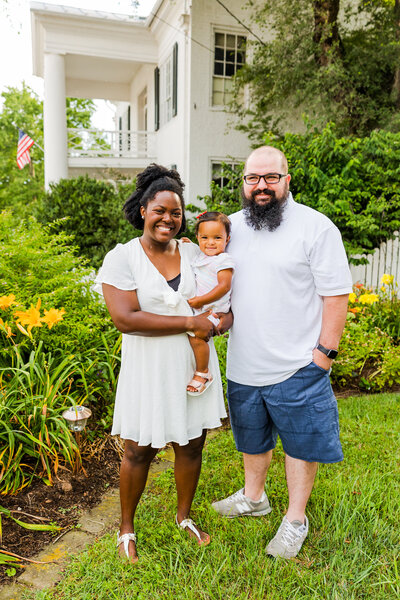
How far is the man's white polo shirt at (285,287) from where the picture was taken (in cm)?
247

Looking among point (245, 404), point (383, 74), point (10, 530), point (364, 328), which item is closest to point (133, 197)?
point (245, 404)

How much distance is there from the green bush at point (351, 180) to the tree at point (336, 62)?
6.30 ft

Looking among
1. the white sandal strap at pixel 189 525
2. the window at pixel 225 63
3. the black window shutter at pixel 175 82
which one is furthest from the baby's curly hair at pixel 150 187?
the black window shutter at pixel 175 82

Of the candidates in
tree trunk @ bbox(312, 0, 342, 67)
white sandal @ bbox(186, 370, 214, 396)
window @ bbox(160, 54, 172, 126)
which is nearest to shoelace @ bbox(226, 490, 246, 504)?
white sandal @ bbox(186, 370, 214, 396)

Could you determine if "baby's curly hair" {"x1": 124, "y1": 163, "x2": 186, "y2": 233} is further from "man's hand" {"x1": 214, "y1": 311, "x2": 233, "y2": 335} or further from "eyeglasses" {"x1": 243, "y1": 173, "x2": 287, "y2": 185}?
"man's hand" {"x1": 214, "y1": 311, "x2": 233, "y2": 335}

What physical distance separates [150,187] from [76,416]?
1.51m

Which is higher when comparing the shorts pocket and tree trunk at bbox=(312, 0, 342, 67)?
tree trunk at bbox=(312, 0, 342, 67)

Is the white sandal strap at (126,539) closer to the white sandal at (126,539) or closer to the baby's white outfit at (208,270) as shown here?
the white sandal at (126,539)

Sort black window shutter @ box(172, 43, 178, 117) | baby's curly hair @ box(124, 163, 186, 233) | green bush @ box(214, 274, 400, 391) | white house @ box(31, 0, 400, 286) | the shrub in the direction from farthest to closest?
black window shutter @ box(172, 43, 178, 117)
white house @ box(31, 0, 400, 286)
green bush @ box(214, 274, 400, 391)
the shrub
baby's curly hair @ box(124, 163, 186, 233)

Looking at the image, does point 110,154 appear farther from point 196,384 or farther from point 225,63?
point 196,384

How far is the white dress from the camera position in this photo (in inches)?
91.4

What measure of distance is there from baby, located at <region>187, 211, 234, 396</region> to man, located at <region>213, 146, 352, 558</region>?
0.48 feet

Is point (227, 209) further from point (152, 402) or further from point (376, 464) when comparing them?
point (152, 402)

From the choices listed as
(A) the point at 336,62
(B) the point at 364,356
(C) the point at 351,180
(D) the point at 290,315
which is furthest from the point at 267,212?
(A) the point at 336,62
